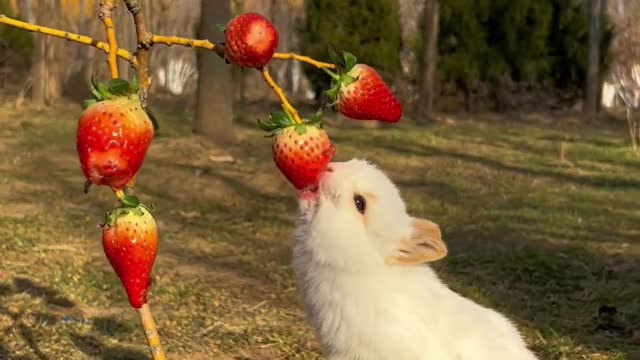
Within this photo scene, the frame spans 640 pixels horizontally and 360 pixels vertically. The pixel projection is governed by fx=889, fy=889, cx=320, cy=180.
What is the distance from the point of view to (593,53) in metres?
15.2

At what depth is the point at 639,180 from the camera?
9.17 meters

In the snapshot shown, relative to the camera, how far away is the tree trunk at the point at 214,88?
1015cm

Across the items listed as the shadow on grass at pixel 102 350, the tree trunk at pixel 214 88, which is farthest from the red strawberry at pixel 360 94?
the tree trunk at pixel 214 88

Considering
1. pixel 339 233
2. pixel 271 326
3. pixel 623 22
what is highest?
pixel 623 22

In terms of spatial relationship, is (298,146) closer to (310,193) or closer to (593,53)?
(310,193)

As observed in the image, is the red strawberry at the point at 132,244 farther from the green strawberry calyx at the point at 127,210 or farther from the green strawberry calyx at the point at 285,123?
the green strawberry calyx at the point at 285,123

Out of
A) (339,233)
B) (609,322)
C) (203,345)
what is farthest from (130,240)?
(609,322)

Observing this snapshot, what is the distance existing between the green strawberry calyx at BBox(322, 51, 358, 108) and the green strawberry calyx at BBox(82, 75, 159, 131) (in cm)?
42

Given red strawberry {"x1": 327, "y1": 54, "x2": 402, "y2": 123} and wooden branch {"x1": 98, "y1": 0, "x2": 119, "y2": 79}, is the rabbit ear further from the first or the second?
wooden branch {"x1": 98, "y1": 0, "x2": 119, "y2": 79}

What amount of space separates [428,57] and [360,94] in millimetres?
12399

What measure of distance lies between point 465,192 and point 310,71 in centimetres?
710

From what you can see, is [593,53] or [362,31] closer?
[362,31]

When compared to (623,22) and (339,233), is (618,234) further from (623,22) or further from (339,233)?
(623,22)

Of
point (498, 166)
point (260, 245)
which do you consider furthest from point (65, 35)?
point (498, 166)
